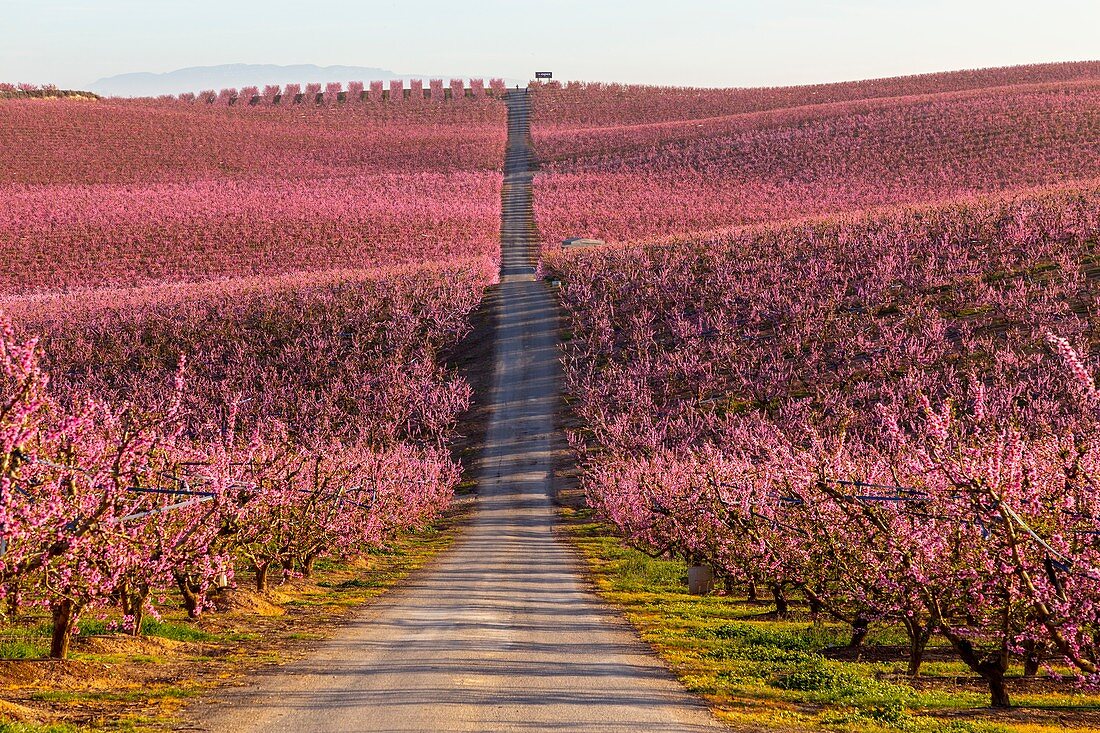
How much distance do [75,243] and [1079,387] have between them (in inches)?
3553

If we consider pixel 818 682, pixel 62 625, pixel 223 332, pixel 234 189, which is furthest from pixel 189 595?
pixel 234 189

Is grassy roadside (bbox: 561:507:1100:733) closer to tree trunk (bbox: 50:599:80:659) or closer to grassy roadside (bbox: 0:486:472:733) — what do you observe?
grassy roadside (bbox: 0:486:472:733)

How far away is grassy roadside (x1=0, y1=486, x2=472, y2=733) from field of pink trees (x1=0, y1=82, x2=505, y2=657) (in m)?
0.68

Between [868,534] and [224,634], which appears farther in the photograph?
[224,634]

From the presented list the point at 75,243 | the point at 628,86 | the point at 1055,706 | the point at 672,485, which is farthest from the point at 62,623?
the point at 628,86

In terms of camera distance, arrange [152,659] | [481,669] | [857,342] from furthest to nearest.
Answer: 1. [857,342]
2. [152,659]
3. [481,669]

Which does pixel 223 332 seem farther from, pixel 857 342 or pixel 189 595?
pixel 189 595

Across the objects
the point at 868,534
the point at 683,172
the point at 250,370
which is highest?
the point at 683,172

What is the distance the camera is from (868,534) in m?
17.5

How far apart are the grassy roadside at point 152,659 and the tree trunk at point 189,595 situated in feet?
0.89

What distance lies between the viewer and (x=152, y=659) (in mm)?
18875

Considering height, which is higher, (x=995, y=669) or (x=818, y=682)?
(x=995, y=669)

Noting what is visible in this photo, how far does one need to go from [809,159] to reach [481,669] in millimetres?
120102

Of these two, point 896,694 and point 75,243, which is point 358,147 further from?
point 896,694
